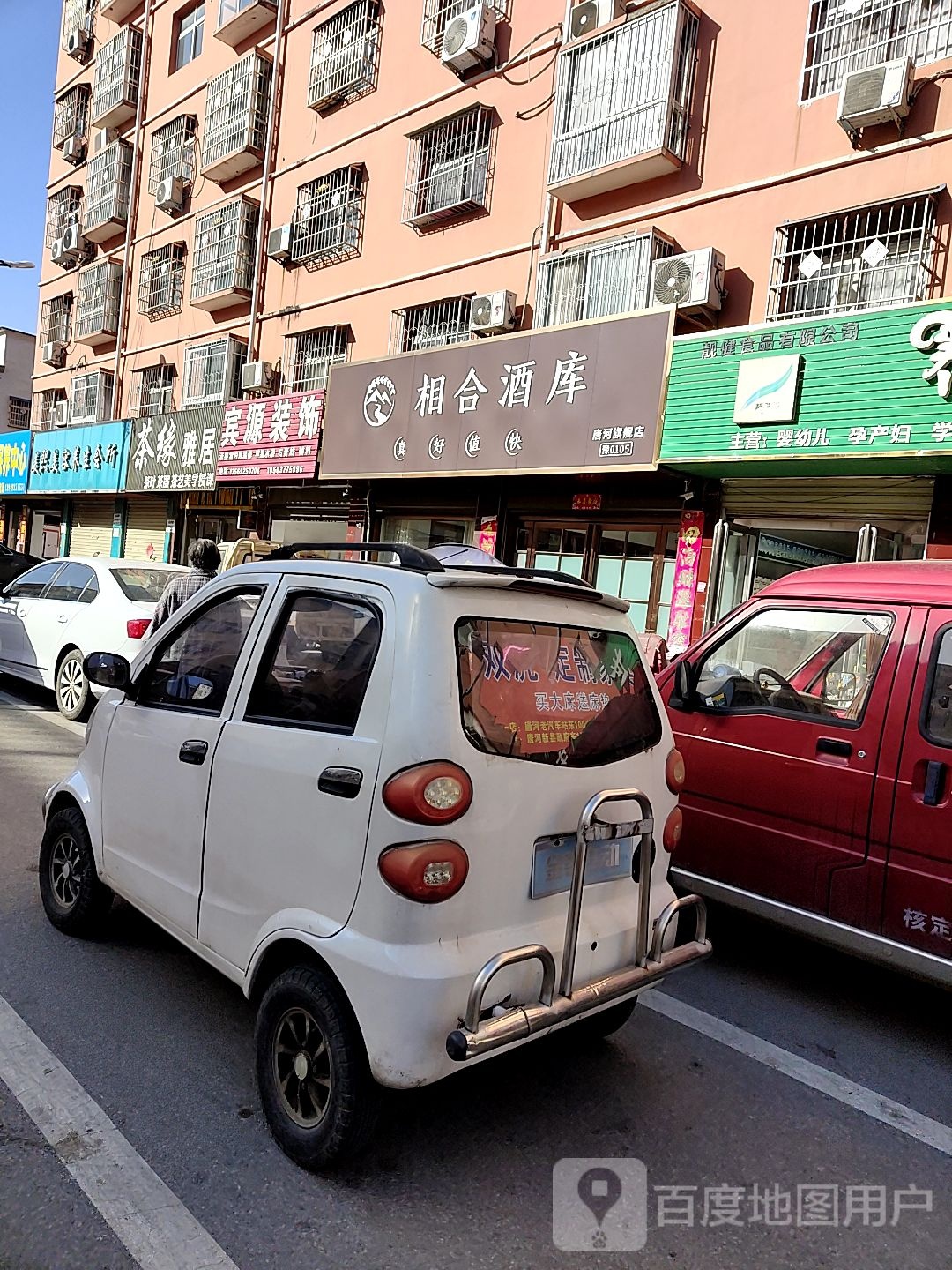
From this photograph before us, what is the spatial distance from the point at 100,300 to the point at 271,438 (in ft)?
Answer: 36.9

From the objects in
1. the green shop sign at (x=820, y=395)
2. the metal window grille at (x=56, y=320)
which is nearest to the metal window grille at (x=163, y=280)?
the metal window grille at (x=56, y=320)

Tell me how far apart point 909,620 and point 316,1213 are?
3162 millimetres

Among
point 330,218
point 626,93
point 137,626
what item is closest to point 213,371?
point 330,218

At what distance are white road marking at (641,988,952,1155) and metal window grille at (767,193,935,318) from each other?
7.67 meters

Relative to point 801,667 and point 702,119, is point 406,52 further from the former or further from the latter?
point 801,667

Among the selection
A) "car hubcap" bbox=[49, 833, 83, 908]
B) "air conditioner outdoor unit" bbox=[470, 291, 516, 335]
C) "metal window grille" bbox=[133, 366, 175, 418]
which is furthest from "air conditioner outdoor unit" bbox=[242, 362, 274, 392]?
"car hubcap" bbox=[49, 833, 83, 908]

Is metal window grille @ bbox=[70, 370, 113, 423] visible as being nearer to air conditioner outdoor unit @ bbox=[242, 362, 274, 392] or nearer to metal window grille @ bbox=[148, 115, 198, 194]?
metal window grille @ bbox=[148, 115, 198, 194]

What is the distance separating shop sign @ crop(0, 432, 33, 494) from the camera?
2384cm

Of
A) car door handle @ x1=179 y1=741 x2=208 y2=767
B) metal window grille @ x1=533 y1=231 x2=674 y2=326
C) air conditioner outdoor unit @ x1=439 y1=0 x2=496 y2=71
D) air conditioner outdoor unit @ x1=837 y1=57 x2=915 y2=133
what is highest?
air conditioner outdoor unit @ x1=439 y1=0 x2=496 y2=71

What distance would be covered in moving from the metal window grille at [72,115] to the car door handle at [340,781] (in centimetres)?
2813

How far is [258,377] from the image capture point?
54.6 ft

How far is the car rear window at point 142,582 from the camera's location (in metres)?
8.50

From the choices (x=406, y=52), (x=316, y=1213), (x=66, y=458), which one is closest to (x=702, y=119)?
(x=406, y=52)

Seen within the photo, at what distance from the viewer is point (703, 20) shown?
10656mm
